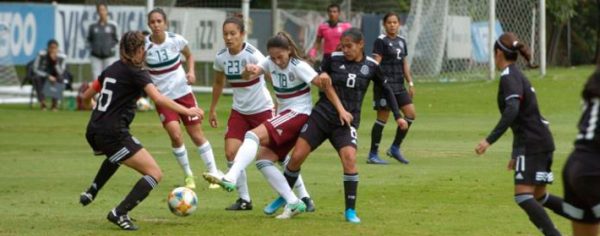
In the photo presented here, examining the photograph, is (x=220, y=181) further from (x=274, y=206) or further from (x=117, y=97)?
(x=117, y=97)

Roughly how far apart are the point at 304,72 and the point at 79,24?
2046 centimetres

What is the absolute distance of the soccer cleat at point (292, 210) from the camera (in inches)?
468

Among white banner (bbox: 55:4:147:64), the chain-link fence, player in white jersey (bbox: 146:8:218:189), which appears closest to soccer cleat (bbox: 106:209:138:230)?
player in white jersey (bbox: 146:8:218:189)

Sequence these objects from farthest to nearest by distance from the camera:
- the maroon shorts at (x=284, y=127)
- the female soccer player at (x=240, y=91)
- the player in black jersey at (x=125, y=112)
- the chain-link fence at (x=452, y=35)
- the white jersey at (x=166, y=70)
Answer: the chain-link fence at (x=452, y=35)
the white jersey at (x=166, y=70)
the female soccer player at (x=240, y=91)
the maroon shorts at (x=284, y=127)
the player in black jersey at (x=125, y=112)

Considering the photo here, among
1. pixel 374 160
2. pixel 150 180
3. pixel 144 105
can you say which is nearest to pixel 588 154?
pixel 150 180

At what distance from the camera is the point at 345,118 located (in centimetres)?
1174

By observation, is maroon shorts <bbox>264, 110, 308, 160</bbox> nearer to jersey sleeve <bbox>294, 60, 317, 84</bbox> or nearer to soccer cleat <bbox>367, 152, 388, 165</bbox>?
jersey sleeve <bbox>294, 60, 317, 84</bbox>

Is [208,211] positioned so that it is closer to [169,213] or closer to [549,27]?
[169,213]

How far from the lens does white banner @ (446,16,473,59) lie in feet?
114

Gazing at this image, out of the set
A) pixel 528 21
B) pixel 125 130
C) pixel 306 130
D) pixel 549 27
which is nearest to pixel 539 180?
pixel 306 130

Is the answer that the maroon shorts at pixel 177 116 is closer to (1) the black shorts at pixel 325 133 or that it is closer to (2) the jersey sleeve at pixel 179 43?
(2) the jersey sleeve at pixel 179 43

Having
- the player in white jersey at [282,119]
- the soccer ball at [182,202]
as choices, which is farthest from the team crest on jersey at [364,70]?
the soccer ball at [182,202]

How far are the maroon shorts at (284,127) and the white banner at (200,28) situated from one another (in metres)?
20.5

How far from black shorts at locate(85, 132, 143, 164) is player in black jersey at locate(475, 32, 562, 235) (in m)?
3.25
